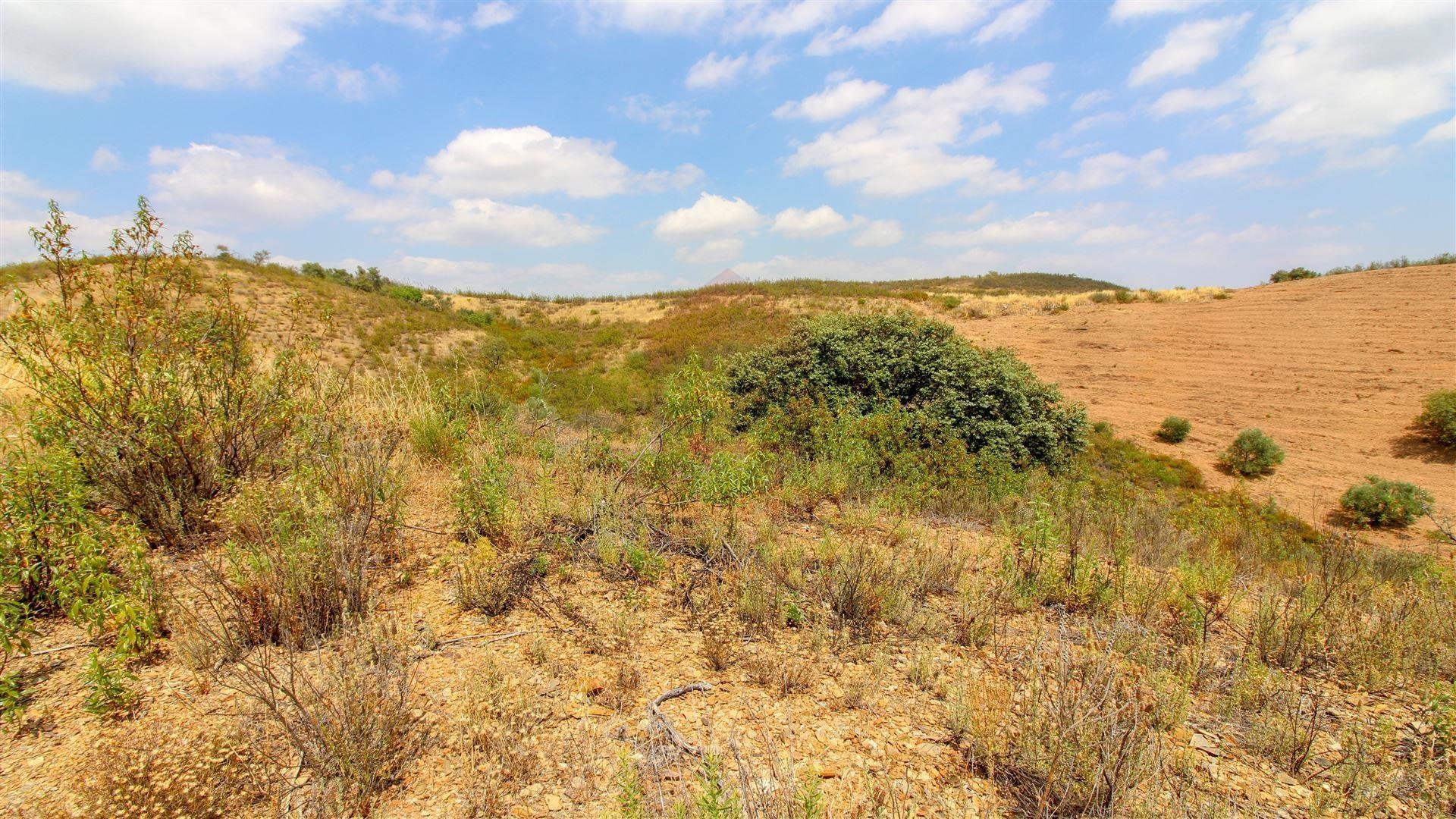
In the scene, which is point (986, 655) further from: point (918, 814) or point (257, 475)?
point (257, 475)

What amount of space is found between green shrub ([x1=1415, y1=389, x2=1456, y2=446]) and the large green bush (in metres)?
10.7

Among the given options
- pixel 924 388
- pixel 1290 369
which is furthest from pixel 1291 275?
pixel 924 388

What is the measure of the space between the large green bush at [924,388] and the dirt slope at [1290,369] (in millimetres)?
7131

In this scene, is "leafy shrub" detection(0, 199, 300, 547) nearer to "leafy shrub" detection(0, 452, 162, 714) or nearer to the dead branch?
"leafy shrub" detection(0, 452, 162, 714)

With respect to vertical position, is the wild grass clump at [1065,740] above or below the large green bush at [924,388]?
below

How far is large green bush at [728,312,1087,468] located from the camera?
9242 millimetres

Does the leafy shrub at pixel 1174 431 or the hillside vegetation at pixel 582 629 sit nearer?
the hillside vegetation at pixel 582 629

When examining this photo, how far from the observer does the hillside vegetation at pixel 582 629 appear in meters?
2.20

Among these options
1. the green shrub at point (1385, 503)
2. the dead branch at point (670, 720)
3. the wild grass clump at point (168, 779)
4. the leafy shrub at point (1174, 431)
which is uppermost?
the wild grass clump at point (168, 779)

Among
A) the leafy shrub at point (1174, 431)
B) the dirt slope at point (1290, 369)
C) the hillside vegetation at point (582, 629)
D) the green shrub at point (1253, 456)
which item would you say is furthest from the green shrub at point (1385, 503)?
the hillside vegetation at point (582, 629)

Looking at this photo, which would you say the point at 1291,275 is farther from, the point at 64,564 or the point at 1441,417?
the point at 64,564

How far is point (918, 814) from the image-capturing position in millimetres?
2141

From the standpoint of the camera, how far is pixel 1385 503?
11344mm

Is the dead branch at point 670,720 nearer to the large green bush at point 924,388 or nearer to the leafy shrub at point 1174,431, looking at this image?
the large green bush at point 924,388
